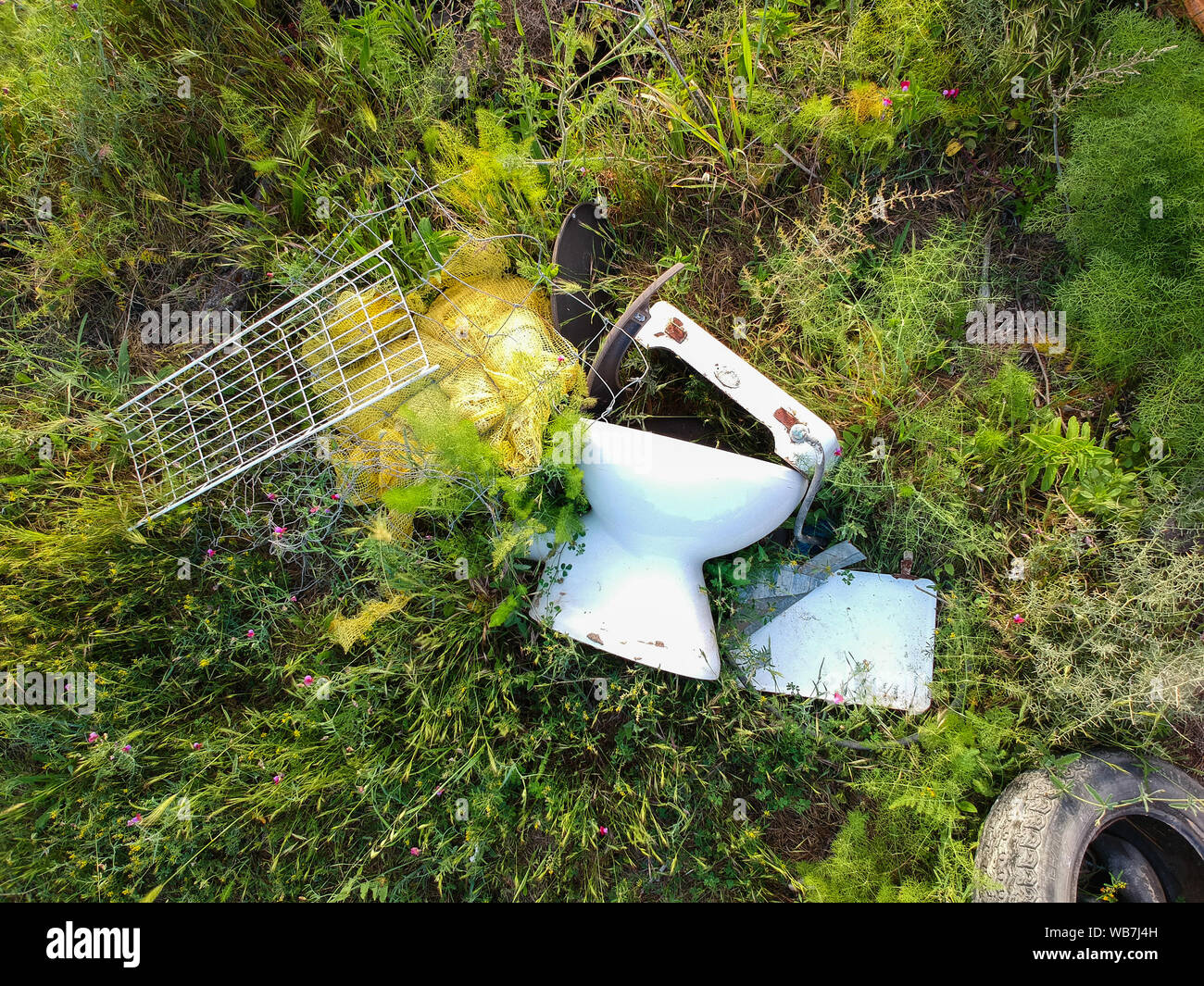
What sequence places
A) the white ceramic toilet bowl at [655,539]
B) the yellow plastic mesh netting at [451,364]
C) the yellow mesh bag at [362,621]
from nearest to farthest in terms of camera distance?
the white ceramic toilet bowl at [655,539]
the yellow plastic mesh netting at [451,364]
the yellow mesh bag at [362,621]

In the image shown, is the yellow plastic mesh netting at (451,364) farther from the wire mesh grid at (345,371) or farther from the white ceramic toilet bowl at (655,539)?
the white ceramic toilet bowl at (655,539)

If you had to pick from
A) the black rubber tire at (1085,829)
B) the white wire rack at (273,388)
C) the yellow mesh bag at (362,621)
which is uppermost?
the white wire rack at (273,388)

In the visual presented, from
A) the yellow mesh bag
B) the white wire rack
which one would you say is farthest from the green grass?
the white wire rack

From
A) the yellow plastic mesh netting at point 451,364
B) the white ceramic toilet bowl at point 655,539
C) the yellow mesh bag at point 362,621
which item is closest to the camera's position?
the white ceramic toilet bowl at point 655,539

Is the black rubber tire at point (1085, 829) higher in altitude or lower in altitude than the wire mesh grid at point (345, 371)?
lower

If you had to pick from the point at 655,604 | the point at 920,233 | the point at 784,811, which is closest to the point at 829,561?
the point at 655,604

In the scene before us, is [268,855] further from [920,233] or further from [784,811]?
[920,233]

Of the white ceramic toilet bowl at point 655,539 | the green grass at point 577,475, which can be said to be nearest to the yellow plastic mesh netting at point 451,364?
the green grass at point 577,475
